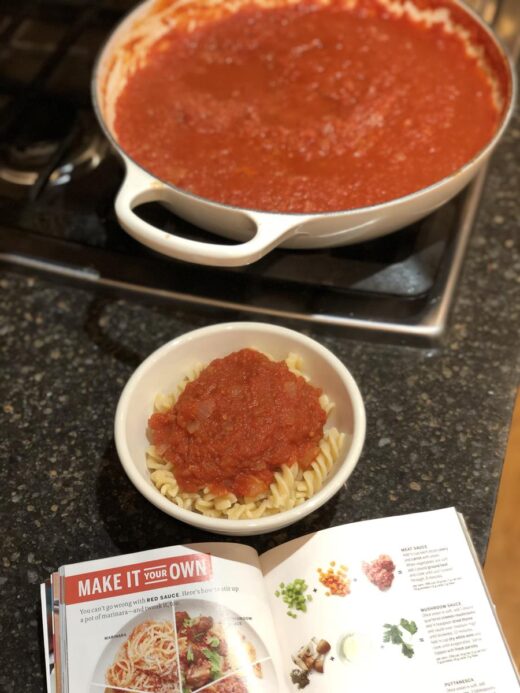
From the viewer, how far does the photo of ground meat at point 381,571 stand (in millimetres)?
774

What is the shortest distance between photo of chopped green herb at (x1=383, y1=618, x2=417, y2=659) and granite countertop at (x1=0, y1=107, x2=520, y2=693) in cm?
14

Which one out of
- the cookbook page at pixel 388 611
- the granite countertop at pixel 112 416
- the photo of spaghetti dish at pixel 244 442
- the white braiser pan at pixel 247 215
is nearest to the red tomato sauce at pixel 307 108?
the white braiser pan at pixel 247 215

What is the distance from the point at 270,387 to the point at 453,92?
2.12ft

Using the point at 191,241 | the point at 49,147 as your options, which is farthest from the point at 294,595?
the point at 49,147

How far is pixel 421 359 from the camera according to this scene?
3.32 ft

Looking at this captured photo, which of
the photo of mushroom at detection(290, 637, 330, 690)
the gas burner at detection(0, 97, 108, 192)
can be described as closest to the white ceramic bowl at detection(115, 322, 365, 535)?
the photo of mushroom at detection(290, 637, 330, 690)

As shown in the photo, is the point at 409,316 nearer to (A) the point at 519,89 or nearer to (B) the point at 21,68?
(A) the point at 519,89

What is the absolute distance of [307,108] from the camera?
1.14 meters

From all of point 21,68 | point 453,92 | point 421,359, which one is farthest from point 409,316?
point 21,68

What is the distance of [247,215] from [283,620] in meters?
0.48

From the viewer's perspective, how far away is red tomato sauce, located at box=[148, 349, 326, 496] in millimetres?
779

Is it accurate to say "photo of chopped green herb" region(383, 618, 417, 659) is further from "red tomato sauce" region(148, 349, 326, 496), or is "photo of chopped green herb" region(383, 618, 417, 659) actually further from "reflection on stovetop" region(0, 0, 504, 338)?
"reflection on stovetop" region(0, 0, 504, 338)

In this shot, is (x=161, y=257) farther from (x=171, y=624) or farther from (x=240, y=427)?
(x=171, y=624)

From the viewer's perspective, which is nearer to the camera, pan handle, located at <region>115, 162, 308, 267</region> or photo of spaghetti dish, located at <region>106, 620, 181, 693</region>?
photo of spaghetti dish, located at <region>106, 620, 181, 693</region>
